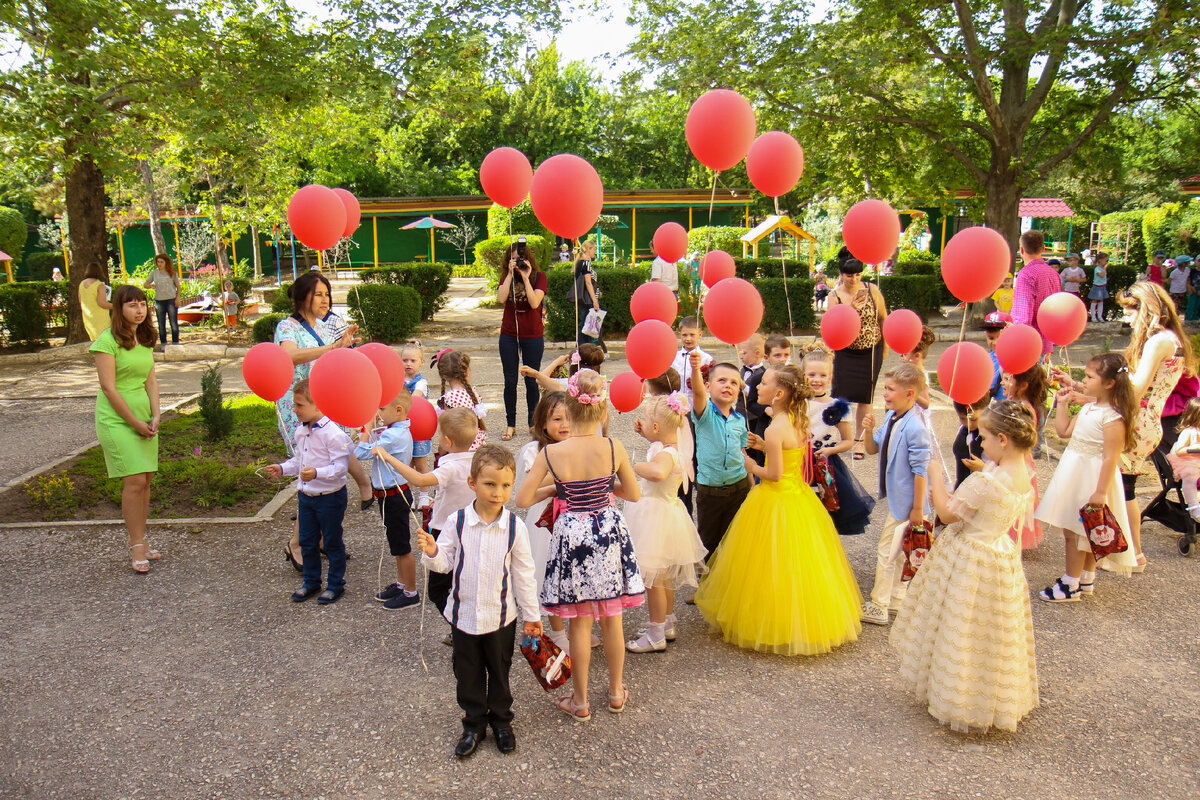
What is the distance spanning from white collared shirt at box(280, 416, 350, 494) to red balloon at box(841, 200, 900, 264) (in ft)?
9.73

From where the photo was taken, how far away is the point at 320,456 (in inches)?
176

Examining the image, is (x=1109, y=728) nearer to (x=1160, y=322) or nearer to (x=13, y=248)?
(x=1160, y=322)

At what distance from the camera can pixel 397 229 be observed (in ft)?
107

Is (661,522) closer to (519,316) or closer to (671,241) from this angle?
(671,241)

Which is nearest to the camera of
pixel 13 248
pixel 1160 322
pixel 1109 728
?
pixel 1109 728

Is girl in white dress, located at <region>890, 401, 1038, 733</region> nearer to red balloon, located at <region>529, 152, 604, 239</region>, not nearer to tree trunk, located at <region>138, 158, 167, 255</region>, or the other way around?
red balloon, located at <region>529, 152, 604, 239</region>

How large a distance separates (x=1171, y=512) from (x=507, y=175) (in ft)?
15.7

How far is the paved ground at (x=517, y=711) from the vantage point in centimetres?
308

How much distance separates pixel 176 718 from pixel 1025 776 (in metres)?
3.50

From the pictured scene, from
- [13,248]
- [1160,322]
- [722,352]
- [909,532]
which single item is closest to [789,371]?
[909,532]

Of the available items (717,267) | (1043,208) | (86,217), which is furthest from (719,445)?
(1043,208)

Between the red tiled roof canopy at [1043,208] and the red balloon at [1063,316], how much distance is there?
1131 inches

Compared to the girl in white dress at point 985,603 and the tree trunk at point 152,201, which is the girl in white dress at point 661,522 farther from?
the tree trunk at point 152,201

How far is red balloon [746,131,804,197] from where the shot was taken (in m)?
4.38
